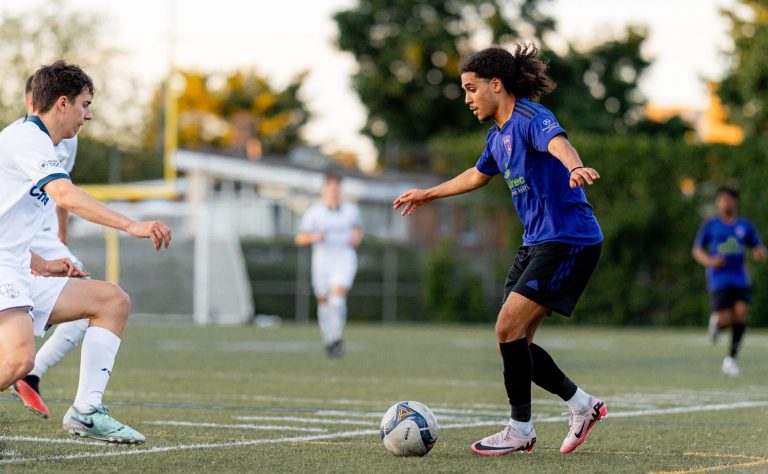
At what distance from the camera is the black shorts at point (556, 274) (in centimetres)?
666

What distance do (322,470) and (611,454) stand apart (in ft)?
5.25

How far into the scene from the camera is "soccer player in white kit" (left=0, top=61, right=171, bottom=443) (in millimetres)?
6051

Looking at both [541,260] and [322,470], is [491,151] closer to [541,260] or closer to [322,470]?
[541,260]

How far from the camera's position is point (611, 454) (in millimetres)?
6688

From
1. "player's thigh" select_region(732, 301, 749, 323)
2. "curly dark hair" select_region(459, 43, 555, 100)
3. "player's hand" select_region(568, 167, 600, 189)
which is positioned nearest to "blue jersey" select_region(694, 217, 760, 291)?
A: "player's thigh" select_region(732, 301, 749, 323)

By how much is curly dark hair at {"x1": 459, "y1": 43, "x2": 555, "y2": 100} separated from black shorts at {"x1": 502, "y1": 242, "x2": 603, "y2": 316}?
0.82 meters

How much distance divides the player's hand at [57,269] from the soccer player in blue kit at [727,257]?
959 centimetres

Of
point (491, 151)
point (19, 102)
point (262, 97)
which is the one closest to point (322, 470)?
point (491, 151)

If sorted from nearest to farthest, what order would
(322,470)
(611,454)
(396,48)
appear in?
(322,470), (611,454), (396,48)

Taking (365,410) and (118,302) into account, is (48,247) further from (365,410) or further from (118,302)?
(365,410)

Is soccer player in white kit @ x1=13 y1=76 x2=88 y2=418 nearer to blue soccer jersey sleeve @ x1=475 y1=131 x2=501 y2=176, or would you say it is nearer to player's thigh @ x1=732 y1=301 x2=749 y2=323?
blue soccer jersey sleeve @ x1=475 y1=131 x2=501 y2=176

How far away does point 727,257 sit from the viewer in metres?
15.3

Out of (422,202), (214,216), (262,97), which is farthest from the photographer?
(262,97)

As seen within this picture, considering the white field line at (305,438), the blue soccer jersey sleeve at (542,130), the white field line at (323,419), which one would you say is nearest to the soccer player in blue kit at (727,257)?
the white field line at (305,438)
